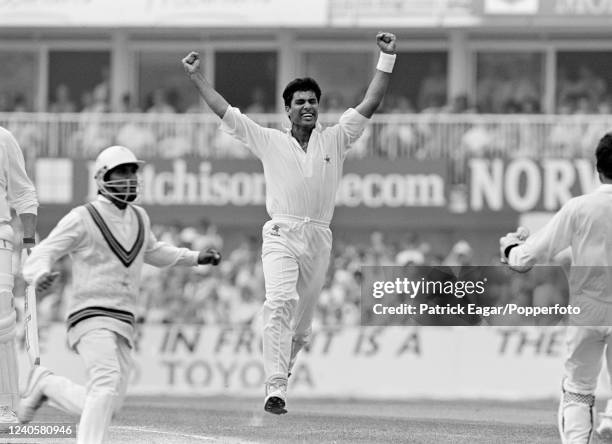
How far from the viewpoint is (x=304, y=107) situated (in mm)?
12633

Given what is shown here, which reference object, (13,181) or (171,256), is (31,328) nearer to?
(13,181)

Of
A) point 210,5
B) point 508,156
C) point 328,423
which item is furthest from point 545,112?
point 328,423

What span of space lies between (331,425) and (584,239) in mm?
4331

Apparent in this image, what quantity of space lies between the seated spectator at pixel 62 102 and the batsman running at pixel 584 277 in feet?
69.6

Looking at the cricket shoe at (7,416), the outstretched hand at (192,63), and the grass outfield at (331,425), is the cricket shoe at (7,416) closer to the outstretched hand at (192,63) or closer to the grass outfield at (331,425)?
the grass outfield at (331,425)

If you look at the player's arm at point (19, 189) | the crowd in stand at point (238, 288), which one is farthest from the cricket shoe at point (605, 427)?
the crowd in stand at point (238, 288)

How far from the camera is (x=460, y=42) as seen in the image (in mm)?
30828

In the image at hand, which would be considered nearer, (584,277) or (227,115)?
(584,277)

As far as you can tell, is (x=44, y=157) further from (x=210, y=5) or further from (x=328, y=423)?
(x=328, y=423)

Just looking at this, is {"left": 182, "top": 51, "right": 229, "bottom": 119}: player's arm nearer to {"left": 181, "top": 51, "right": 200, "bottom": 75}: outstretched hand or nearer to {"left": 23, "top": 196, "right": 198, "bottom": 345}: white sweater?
{"left": 181, "top": 51, "right": 200, "bottom": 75}: outstretched hand

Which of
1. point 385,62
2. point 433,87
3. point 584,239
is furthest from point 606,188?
point 433,87

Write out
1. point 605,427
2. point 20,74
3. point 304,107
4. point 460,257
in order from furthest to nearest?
point 20,74 < point 460,257 < point 304,107 < point 605,427

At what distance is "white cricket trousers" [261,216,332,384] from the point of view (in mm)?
12352

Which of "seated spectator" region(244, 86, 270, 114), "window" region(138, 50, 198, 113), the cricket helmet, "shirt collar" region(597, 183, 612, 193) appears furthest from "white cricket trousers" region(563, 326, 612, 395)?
"window" region(138, 50, 198, 113)
